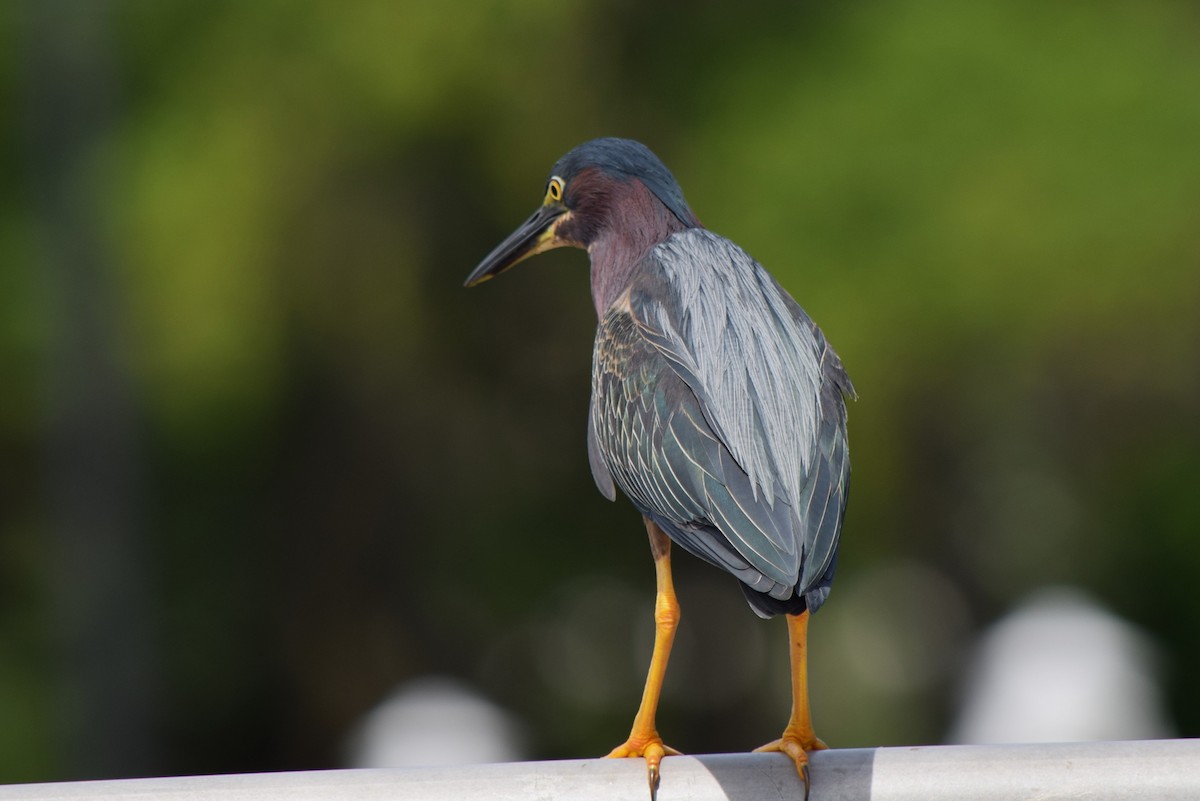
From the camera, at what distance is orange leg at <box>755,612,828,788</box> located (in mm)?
2264

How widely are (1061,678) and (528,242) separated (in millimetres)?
4536

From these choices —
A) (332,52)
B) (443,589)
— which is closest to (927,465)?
(443,589)

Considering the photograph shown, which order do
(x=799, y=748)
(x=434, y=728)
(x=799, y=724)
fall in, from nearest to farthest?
(x=799, y=748) → (x=799, y=724) → (x=434, y=728)

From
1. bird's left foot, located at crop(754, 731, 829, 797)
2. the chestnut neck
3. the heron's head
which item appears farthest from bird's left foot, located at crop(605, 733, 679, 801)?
the heron's head

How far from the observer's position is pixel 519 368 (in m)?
6.55

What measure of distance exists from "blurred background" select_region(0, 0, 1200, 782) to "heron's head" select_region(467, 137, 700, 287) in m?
2.45

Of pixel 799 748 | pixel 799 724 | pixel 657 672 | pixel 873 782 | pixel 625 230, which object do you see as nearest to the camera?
pixel 873 782

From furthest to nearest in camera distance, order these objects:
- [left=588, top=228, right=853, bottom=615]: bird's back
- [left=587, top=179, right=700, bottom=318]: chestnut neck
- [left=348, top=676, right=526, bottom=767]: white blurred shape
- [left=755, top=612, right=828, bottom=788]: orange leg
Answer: [left=348, top=676, right=526, bottom=767]: white blurred shape → [left=587, top=179, right=700, bottom=318]: chestnut neck → [left=755, top=612, right=828, bottom=788]: orange leg → [left=588, top=228, right=853, bottom=615]: bird's back

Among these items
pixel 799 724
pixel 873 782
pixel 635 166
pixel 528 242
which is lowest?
pixel 799 724

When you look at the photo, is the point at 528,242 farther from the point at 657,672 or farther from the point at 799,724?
the point at 799,724

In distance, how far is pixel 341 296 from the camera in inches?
247

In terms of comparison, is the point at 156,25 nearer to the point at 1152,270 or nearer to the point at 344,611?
the point at 344,611

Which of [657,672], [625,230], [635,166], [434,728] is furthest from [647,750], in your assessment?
[434,728]

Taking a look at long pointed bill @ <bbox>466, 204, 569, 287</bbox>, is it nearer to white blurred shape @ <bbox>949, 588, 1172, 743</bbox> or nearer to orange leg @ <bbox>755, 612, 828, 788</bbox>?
orange leg @ <bbox>755, 612, 828, 788</bbox>
